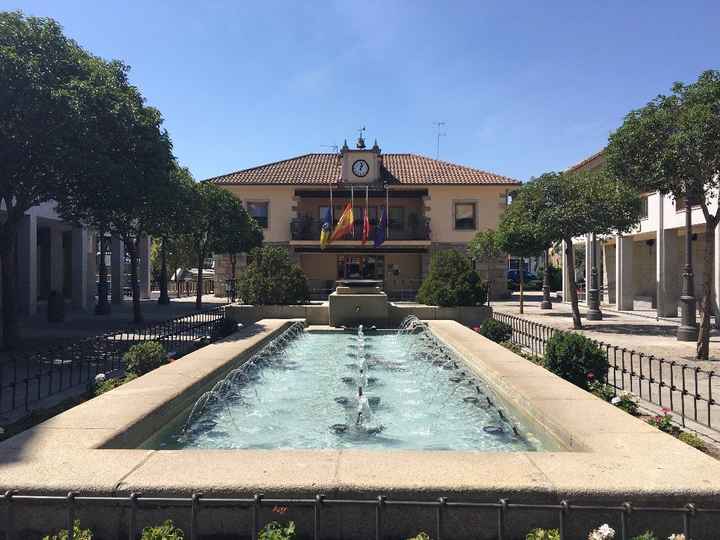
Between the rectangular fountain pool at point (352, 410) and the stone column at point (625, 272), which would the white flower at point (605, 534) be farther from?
the stone column at point (625, 272)

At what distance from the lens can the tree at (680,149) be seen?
10828 millimetres

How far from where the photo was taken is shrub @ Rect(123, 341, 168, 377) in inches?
340

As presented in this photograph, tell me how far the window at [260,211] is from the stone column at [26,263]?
48.3 ft

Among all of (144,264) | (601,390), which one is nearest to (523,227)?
(601,390)

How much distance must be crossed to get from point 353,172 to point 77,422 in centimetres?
3125

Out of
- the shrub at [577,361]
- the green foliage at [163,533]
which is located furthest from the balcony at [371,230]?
the green foliage at [163,533]

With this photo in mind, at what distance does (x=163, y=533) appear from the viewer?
11.1ft

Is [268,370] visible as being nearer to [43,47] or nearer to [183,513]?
[183,513]

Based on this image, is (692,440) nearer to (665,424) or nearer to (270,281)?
(665,424)

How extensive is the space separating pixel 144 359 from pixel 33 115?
6.34m

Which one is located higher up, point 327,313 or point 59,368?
point 327,313

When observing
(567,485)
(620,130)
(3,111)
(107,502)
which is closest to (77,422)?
(107,502)

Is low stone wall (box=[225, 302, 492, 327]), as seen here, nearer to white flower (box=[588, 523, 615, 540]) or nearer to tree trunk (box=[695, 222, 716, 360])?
tree trunk (box=[695, 222, 716, 360])

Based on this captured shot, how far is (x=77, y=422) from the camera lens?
17.4 ft
